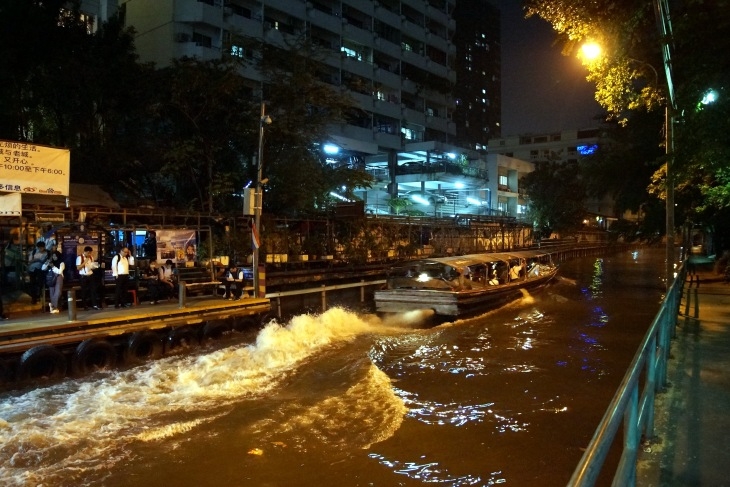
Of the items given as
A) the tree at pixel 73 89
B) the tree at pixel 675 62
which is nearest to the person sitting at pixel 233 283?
the tree at pixel 73 89

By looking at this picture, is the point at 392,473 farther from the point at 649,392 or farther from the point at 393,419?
the point at 649,392

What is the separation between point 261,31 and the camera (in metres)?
38.0

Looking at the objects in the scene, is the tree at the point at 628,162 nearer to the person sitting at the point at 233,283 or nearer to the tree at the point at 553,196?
the person sitting at the point at 233,283

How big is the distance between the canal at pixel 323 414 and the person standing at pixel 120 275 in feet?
8.60

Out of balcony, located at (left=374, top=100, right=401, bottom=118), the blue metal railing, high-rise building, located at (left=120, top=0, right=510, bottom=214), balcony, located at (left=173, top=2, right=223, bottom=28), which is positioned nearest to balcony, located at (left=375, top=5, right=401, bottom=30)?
high-rise building, located at (left=120, top=0, right=510, bottom=214)

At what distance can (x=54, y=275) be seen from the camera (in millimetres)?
13031

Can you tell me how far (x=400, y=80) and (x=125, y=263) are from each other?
4218 cm

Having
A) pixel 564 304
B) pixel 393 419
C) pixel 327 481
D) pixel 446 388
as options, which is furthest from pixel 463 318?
pixel 327 481

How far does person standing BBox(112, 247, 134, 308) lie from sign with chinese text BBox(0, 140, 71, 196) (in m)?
2.01

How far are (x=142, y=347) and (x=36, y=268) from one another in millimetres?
3527

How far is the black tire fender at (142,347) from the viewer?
480 inches

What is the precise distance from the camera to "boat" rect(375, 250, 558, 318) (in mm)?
17938

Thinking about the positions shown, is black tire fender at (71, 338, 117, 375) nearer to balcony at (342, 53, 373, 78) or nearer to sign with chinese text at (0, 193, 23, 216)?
sign with chinese text at (0, 193, 23, 216)

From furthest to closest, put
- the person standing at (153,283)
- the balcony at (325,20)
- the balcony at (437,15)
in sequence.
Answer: the balcony at (437,15), the balcony at (325,20), the person standing at (153,283)
